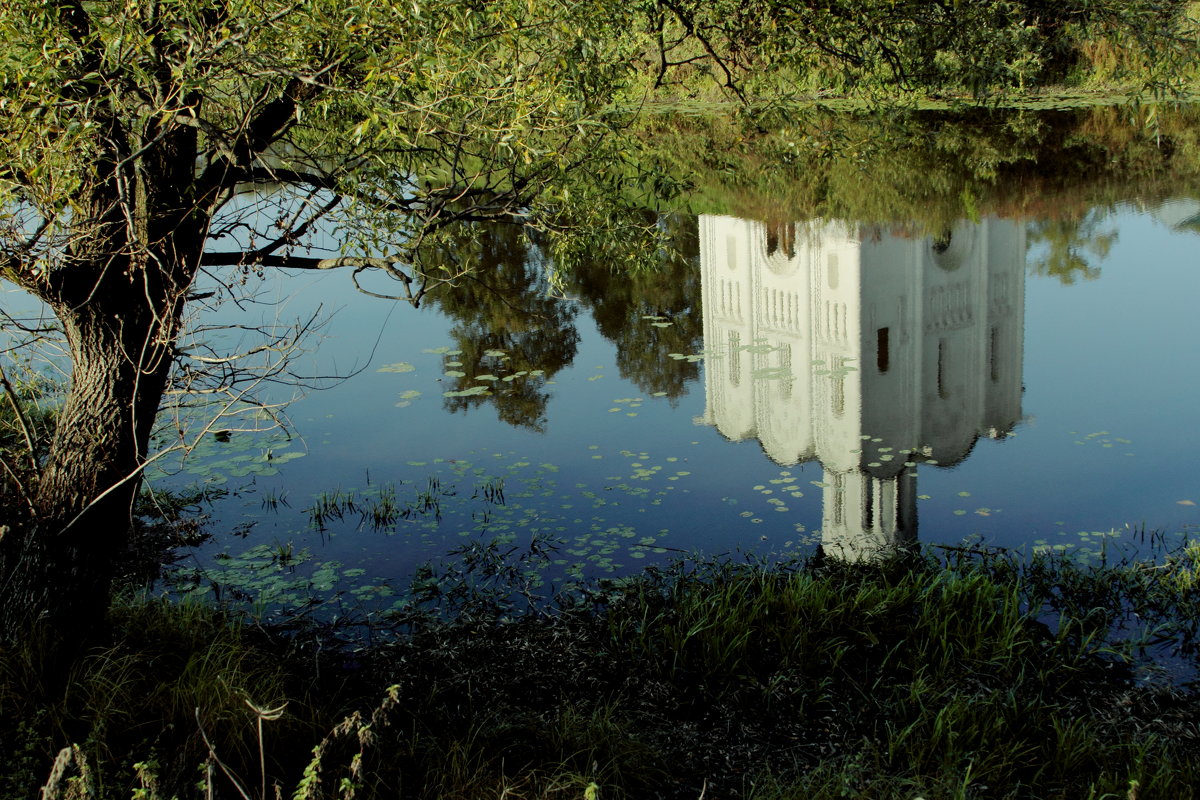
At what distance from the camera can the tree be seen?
5117mm

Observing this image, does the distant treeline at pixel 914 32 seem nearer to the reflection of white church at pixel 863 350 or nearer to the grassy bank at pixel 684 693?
the reflection of white church at pixel 863 350

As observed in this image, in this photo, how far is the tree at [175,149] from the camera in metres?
5.12

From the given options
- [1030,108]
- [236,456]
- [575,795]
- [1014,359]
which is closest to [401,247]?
[575,795]

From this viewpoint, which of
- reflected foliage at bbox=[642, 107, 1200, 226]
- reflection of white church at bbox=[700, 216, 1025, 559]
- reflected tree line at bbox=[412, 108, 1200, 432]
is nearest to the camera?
reflection of white church at bbox=[700, 216, 1025, 559]

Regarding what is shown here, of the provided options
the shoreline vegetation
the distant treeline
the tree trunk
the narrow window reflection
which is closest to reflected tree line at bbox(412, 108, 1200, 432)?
the distant treeline

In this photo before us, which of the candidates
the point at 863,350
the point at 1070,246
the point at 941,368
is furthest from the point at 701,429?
the point at 1070,246

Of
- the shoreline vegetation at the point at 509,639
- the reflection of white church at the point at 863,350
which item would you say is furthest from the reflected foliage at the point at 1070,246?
the shoreline vegetation at the point at 509,639

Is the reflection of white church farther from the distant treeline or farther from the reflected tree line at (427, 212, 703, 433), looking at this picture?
the distant treeline

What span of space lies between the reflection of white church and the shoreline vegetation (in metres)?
1.48

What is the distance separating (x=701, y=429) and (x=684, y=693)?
17.2 ft

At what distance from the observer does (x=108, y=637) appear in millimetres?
6359

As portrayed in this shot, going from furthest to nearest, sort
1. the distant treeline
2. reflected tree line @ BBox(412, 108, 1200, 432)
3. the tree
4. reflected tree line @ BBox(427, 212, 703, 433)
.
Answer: reflected tree line @ BBox(412, 108, 1200, 432)
reflected tree line @ BBox(427, 212, 703, 433)
the distant treeline
the tree

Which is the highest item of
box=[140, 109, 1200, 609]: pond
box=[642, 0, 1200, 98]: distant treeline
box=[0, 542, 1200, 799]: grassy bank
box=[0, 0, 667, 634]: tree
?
box=[642, 0, 1200, 98]: distant treeline

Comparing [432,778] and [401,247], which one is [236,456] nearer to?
[401,247]
